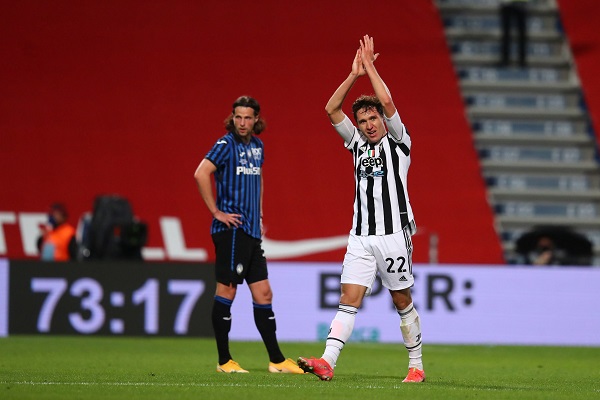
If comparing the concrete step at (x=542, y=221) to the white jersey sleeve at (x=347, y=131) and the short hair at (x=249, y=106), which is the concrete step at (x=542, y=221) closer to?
the short hair at (x=249, y=106)

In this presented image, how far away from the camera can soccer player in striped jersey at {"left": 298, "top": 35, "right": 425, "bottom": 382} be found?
7.14m

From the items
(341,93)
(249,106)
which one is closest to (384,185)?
(341,93)

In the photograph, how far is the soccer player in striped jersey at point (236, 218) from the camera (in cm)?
826

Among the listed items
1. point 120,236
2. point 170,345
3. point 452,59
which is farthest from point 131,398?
point 452,59

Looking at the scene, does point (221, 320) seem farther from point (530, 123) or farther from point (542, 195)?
point (530, 123)

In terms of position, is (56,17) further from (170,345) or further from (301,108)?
(170,345)

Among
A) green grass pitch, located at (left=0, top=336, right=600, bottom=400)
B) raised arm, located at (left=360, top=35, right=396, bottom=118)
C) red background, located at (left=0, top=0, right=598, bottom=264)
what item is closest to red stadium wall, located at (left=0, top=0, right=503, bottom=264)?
red background, located at (left=0, top=0, right=598, bottom=264)

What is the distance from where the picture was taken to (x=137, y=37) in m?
19.1

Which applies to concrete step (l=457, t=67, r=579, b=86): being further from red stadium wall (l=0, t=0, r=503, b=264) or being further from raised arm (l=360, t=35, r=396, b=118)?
raised arm (l=360, t=35, r=396, b=118)

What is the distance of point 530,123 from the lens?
19672mm

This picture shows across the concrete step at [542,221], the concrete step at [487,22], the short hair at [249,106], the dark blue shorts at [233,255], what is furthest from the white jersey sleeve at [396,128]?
the concrete step at [487,22]

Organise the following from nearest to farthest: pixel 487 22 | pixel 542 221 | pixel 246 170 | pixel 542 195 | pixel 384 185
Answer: pixel 384 185
pixel 246 170
pixel 542 221
pixel 542 195
pixel 487 22

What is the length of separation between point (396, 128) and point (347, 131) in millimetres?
324

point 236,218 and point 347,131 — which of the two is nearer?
point 347,131
